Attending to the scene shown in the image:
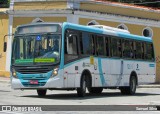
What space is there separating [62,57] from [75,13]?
15.8 m

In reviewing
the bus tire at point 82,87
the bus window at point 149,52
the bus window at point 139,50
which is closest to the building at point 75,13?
the bus window at point 149,52

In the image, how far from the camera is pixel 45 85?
63.4 feet

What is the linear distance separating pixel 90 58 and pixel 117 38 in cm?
328

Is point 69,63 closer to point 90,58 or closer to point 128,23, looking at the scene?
point 90,58

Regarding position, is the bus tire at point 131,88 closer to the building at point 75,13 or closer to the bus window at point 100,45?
the bus window at point 100,45

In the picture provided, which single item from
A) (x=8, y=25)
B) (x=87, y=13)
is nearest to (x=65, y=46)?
(x=87, y=13)

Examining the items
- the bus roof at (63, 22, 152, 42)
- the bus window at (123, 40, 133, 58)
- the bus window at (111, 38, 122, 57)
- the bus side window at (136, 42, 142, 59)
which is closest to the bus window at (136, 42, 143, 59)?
the bus side window at (136, 42, 142, 59)

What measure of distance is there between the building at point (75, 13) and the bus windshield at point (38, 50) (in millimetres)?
14936

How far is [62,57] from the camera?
63.6 feet

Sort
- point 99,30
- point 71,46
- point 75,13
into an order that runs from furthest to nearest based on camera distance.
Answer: point 75,13 < point 99,30 < point 71,46

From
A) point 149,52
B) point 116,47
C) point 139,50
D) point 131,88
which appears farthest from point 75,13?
point 116,47

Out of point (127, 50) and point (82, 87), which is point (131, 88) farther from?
point (82, 87)

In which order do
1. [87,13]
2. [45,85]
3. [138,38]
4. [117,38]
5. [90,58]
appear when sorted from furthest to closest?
[87,13] → [138,38] → [117,38] → [90,58] → [45,85]

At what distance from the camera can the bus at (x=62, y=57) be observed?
19.4 m
